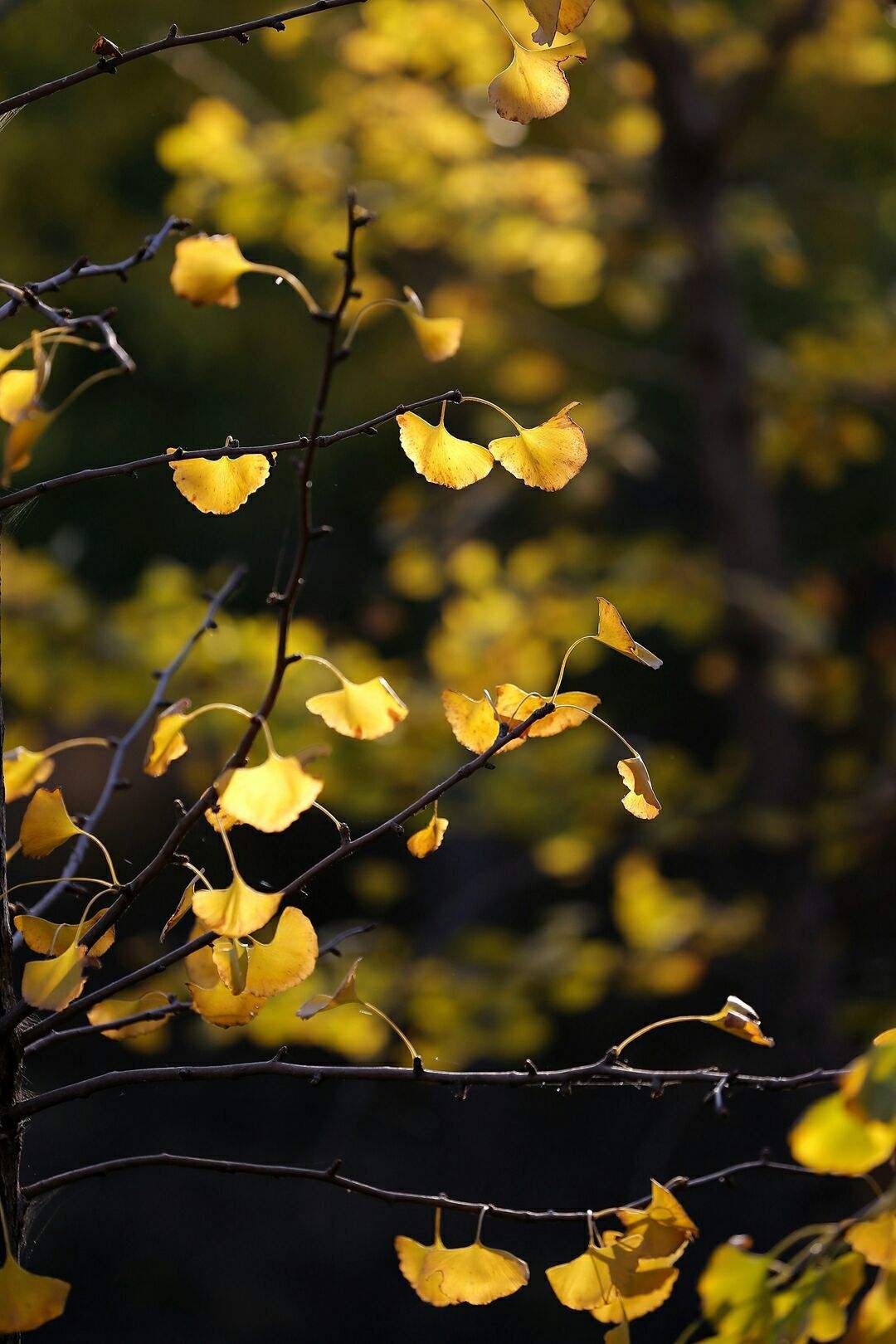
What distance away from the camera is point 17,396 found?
437 mm

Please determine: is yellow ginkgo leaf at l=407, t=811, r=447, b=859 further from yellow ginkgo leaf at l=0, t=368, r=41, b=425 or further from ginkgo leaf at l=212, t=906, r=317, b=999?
yellow ginkgo leaf at l=0, t=368, r=41, b=425

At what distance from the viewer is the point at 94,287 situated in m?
3.36

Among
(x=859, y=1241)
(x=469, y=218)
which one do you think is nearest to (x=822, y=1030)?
(x=469, y=218)

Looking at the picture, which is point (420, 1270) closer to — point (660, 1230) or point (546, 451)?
point (660, 1230)

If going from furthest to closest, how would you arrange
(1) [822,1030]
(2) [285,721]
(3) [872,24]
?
(3) [872,24], (1) [822,1030], (2) [285,721]

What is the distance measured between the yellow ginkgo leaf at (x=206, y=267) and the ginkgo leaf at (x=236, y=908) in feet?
0.71

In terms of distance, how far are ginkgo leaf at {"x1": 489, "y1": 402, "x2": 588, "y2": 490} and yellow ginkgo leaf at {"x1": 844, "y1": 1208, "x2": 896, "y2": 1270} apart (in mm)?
308

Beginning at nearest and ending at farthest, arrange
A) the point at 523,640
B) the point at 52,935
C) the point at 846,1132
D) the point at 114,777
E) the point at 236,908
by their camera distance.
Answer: the point at 846,1132 → the point at 236,908 → the point at 52,935 → the point at 114,777 → the point at 523,640

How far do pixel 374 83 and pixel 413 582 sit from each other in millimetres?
1033

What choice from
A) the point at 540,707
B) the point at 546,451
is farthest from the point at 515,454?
the point at 540,707

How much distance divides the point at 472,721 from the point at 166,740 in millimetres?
153

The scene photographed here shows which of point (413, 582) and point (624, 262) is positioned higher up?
point (624, 262)

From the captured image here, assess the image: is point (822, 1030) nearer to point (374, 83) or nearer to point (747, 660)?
point (747, 660)

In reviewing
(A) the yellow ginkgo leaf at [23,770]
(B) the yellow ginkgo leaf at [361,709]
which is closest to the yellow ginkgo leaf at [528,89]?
(B) the yellow ginkgo leaf at [361,709]
